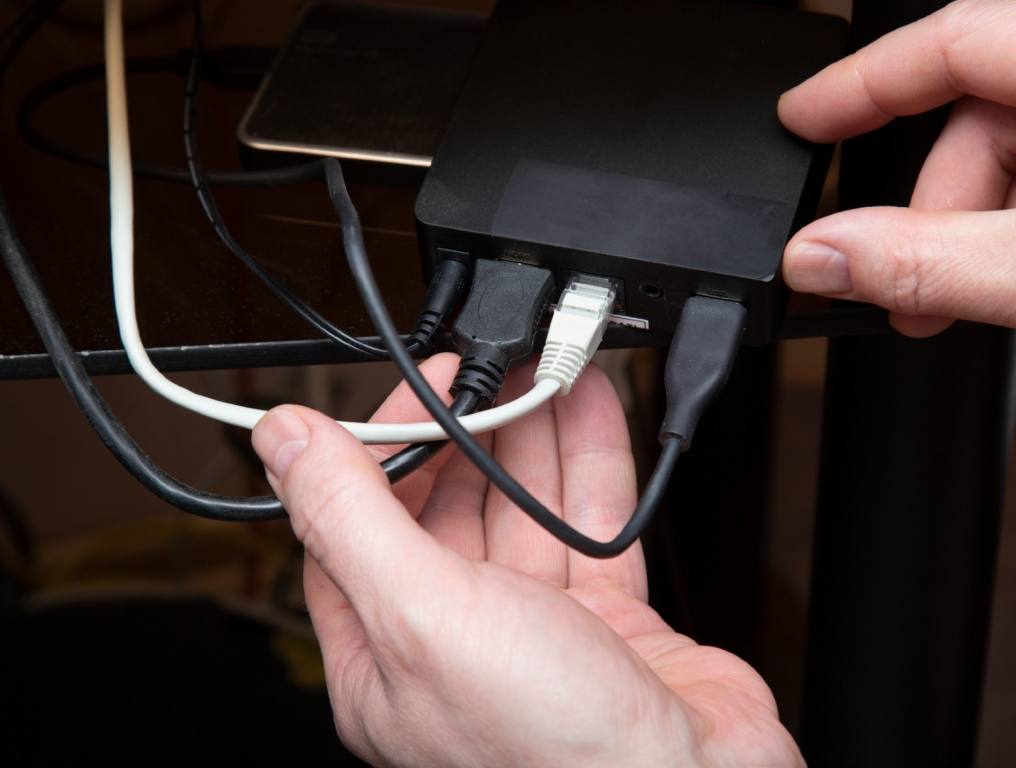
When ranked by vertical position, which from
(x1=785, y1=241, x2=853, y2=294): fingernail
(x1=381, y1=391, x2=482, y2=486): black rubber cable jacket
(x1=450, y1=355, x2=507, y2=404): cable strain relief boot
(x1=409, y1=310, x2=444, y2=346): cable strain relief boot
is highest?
(x1=785, y1=241, x2=853, y2=294): fingernail

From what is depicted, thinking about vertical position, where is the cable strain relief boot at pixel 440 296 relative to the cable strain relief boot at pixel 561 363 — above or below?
above

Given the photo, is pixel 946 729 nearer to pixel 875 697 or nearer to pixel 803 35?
pixel 875 697

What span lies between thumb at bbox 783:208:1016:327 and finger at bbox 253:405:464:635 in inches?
7.0

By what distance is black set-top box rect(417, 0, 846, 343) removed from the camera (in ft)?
1.56

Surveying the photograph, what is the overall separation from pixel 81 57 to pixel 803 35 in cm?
40

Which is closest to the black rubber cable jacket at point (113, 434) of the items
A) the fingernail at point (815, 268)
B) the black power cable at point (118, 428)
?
the black power cable at point (118, 428)

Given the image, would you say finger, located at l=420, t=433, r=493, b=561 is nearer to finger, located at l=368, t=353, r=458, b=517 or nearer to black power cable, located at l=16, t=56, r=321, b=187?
finger, located at l=368, t=353, r=458, b=517

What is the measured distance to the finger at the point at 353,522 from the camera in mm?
429

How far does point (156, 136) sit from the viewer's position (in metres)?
0.64

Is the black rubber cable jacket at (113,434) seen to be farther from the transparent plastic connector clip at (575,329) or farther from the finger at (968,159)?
the finger at (968,159)

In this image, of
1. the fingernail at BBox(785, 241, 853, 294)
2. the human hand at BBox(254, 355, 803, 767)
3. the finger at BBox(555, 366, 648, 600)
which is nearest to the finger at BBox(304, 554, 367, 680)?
the human hand at BBox(254, 355, 803, 767)

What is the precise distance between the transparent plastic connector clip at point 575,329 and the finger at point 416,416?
4 centimetres

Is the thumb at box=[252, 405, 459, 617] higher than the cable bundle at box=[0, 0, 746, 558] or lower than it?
lower

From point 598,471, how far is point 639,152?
0.14 metres
